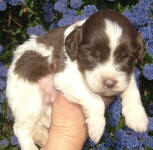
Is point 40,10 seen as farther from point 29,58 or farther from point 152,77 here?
point 152,77

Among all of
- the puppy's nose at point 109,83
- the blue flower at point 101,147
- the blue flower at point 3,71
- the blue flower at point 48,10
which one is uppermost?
the blue flower at point 48,10

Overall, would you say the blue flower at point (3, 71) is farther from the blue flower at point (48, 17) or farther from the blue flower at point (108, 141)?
the blue flower at point (108, 141)

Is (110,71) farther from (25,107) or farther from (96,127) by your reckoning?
(25,107)

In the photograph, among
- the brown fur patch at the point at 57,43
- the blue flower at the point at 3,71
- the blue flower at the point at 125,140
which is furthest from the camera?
the blue flower at the point at 3,71

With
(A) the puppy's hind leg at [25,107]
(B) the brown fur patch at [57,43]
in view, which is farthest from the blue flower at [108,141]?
(B) the brown fur patch at [57,43]

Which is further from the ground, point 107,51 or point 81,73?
point 107,51

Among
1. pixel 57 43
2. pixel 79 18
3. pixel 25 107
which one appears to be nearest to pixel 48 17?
pixel 79 18

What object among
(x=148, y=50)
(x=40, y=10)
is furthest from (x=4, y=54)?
(x=148, y=50)

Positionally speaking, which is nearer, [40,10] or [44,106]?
[44,106]
